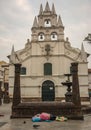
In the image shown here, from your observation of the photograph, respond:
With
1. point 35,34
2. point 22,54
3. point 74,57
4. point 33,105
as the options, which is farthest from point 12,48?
point 33,105

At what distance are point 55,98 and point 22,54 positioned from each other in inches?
390

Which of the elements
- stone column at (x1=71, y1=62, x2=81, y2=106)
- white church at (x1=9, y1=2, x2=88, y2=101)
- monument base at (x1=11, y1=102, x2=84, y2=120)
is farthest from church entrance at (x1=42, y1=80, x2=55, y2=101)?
stone column at (x1=71, y1=62, x2=81, y2=106)

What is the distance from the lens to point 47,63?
35.5m

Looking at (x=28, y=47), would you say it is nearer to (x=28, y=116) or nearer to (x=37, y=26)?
(x=37, y=26)

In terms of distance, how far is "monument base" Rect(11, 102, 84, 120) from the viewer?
1363 cm

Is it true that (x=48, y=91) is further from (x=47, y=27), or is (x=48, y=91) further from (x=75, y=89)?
(x=75, y=89)

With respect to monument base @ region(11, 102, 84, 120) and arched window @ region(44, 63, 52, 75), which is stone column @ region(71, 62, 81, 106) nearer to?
monument base @ region(11, 102, 84, 120)

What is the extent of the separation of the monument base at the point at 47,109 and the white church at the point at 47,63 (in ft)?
66.0

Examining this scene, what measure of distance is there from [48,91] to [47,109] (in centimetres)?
2085

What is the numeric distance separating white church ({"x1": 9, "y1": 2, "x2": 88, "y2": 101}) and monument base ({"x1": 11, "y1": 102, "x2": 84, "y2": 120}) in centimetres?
2011

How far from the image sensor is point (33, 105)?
1410 cm

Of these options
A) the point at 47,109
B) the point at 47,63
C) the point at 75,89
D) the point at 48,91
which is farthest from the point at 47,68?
the point at 47,109

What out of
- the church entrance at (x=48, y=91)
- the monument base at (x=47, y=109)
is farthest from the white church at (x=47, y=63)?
the monument base at (x=47, y=109)

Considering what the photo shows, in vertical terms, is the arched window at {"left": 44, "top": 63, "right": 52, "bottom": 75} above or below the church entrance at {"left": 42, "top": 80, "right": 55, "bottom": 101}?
above
